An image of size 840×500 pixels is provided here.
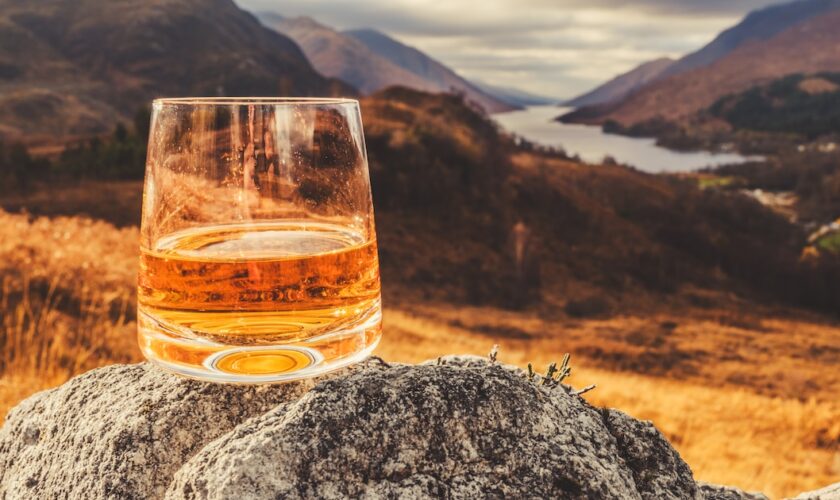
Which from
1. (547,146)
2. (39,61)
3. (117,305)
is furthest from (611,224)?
(39,61)

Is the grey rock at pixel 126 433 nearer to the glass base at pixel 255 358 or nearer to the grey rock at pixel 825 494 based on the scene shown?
the glass base at pixel 255 358

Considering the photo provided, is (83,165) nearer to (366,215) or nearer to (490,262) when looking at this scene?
(490,262)

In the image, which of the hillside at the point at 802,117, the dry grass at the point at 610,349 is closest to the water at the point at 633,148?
the hillside at the point at 802,117

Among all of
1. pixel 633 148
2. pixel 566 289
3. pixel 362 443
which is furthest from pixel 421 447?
pixel 633 148

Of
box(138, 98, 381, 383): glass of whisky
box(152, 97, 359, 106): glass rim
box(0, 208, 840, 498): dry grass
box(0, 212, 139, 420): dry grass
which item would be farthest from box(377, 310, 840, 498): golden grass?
box(152, 97, 359, 106): glass rim

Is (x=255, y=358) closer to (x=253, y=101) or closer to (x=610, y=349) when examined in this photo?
(x=253, y=101)

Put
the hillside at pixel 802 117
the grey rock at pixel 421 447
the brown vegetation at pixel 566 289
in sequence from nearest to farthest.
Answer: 1. the grey rock at pixel 421 447
2. the brown vegetation at pixel 566 289
3. the hillside at pixel 802 117

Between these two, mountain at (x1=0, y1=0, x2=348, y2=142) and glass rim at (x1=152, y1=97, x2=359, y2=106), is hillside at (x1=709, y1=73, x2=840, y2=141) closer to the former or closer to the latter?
mountain at (x1=0, y1=0, x2=348, y2=142)
